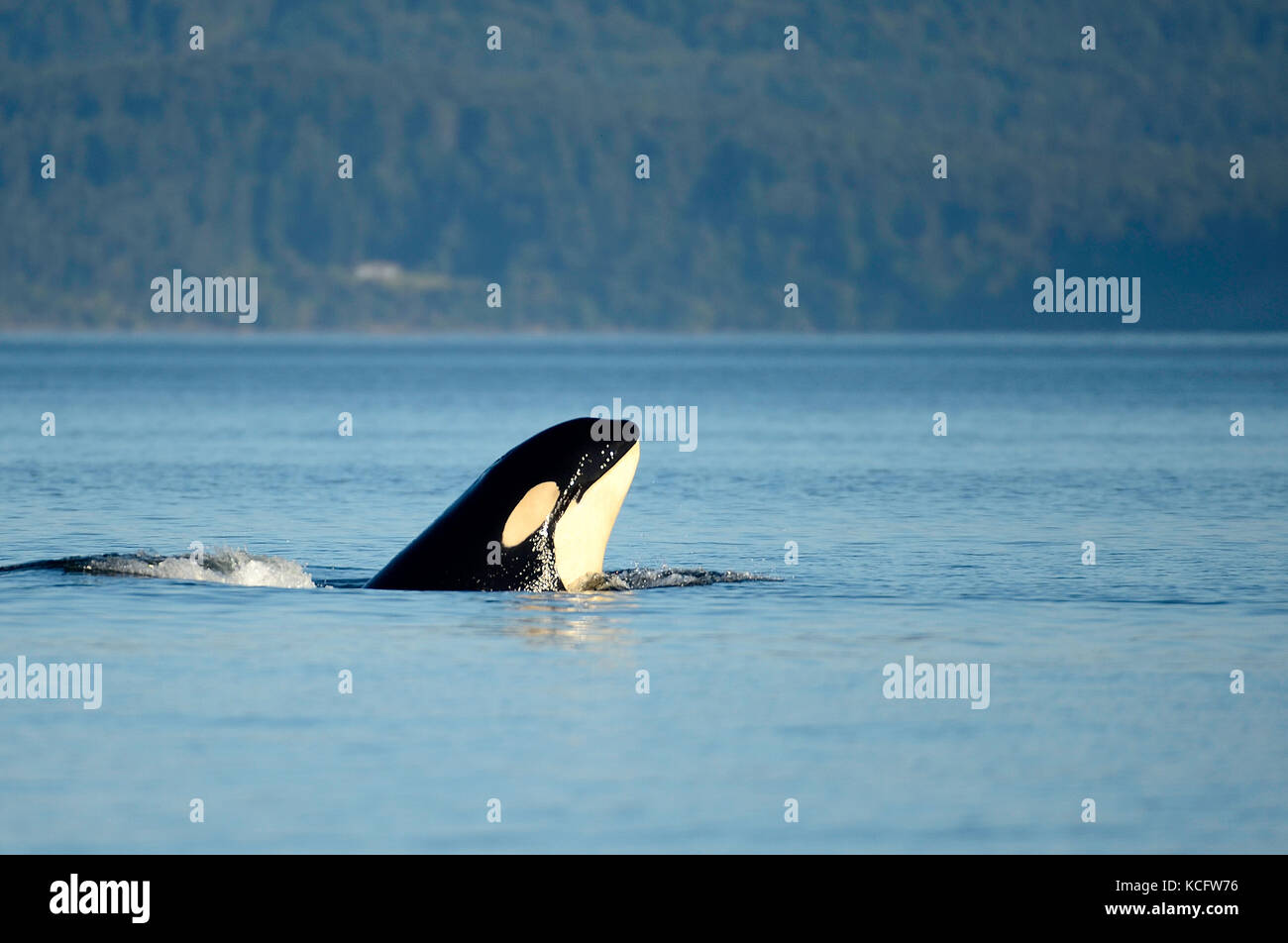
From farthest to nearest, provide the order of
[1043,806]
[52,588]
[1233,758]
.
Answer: [52,588] < [1233,758] < [1043,806]

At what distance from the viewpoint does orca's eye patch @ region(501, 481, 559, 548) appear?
700 inches

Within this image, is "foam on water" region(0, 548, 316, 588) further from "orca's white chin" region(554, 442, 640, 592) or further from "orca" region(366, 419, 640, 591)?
"orca's white chin" region(554, 442, 640, 592)

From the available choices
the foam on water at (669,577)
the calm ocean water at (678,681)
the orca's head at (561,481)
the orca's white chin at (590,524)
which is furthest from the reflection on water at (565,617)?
the foam on water at (669,577)

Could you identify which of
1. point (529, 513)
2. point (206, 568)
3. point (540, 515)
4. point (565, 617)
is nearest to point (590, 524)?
point (540, 515)

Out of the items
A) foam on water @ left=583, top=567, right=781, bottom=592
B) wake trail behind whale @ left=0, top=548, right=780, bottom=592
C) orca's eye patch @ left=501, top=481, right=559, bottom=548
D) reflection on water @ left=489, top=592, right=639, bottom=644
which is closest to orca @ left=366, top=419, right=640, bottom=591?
orca's eye patch @ left=501, top=481, right=559, bottom=548

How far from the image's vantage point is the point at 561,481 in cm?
1780

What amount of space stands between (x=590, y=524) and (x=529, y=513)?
0.65 m

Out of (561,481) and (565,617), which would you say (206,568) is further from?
(561,481)

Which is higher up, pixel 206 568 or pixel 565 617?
pixel 206 568

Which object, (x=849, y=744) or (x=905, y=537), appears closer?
(x=849, y=744)
